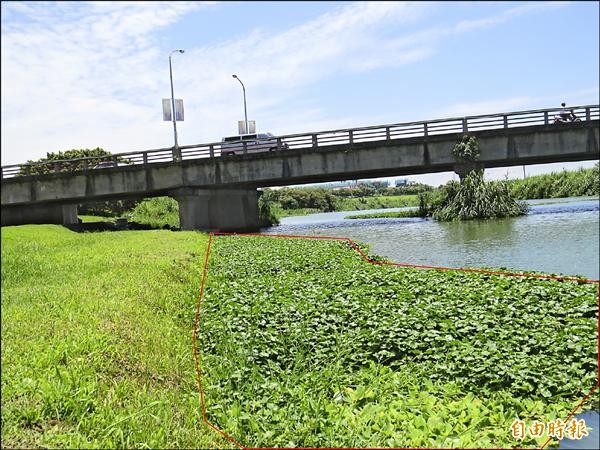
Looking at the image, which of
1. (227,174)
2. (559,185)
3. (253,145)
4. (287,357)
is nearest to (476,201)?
(559,185)

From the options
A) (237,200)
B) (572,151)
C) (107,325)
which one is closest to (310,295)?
(107,325)

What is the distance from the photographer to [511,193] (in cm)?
1581

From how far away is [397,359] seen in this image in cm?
768

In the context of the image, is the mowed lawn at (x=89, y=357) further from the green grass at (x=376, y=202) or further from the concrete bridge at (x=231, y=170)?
the concrete bridge at (x=231, y=170)

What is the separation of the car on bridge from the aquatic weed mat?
2081 cm

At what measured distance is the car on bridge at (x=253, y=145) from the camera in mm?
31905

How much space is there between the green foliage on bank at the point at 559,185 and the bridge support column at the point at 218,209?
19.9m

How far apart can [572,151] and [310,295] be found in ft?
51.6

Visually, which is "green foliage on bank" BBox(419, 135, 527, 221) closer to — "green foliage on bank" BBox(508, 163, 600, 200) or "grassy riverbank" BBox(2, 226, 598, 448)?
"green foliage on bank" BBox(508, 163, 600, 200)

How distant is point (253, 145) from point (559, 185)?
2119 cm

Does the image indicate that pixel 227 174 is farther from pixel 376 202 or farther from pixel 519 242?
pixel 519 242

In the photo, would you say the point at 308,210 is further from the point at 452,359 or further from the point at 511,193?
the point at 452,359

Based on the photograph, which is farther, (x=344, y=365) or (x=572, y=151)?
(x=572, y=151)

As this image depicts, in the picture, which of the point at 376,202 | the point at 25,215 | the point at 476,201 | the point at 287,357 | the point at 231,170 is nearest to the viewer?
the point at 25,215
